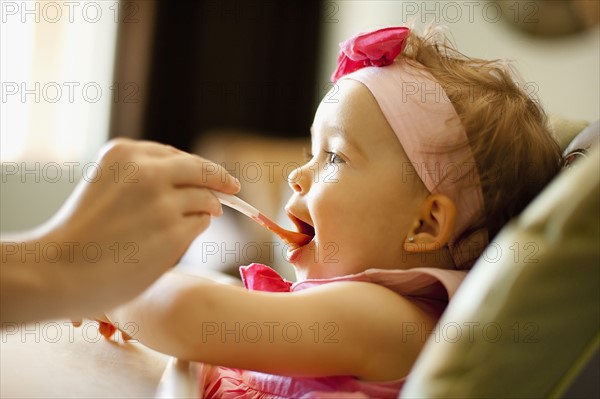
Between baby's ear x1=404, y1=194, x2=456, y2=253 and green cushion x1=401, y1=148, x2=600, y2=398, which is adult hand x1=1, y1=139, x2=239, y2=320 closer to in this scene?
green cushion x1=401, y1=148, x2=600, y2=398

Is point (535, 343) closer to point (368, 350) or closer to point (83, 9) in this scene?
point (368, 350)

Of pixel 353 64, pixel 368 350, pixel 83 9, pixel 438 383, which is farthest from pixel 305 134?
pixel 438 383

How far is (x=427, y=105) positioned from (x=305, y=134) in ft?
7.79

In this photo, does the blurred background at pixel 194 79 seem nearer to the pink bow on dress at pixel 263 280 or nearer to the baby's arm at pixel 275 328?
the pink bow on dress at pixel 263 280

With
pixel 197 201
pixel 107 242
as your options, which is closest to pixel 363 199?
pixel 197 201

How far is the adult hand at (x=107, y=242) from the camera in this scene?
1.83 feet

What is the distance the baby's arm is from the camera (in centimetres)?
72

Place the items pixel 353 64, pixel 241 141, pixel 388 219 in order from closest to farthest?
pixel 388 219 → pixel 353 64 → pixel 241 141

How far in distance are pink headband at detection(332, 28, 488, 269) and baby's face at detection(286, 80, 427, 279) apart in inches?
0.7

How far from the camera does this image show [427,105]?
3.05 feet

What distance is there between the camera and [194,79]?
311 cm

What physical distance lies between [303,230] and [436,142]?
23 cm

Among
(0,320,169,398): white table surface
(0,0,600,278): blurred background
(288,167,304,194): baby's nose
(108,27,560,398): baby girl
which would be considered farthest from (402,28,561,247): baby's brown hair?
(0,0,600,278): blurred background

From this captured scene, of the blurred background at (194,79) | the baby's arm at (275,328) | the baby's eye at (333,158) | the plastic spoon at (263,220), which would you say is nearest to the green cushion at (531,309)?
the baby's arm at (275,328)
